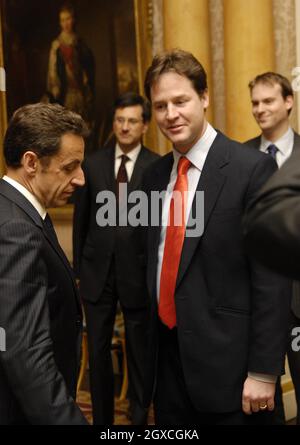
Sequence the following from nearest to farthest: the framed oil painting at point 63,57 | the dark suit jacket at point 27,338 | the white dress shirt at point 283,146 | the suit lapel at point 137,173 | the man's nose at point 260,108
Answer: the dark suit jacket at point 27,338
the white dress shirt at point 283,146
the man's nose at point 260,108
the suit lapel at point 137,173
the framed oil painting at point 63,57

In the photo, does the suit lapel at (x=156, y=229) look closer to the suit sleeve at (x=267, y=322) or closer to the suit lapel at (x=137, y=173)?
the suit sleeve at (x=267, y=322)

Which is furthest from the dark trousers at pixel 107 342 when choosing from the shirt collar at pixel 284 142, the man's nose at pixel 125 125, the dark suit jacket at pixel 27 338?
the dark suit jacket at pixel 27 338

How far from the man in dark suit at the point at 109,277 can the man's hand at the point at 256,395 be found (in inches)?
68.2

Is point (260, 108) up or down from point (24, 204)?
up

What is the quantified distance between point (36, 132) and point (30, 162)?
10 centimetres

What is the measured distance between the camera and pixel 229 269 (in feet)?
8.14

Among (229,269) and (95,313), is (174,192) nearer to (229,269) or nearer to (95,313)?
(229,269)

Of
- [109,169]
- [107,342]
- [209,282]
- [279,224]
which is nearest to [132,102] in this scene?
[109,169]

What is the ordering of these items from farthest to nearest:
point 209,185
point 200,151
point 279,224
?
point 200,151 < point 209,185 < point 279,224

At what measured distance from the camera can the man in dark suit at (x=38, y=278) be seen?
6.08ft

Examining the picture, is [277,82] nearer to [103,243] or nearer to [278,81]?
[278,81]

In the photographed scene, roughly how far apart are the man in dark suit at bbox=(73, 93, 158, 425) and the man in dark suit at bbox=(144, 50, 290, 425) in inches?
57.5

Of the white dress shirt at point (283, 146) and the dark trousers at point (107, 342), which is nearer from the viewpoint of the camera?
the white dress shirt at point (283, 146)

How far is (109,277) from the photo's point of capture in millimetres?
4230
